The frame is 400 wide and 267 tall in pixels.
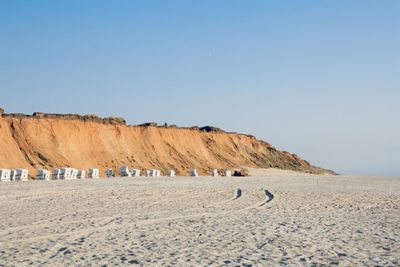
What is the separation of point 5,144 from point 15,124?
4365 mm

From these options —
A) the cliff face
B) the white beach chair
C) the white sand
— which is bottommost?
the white sand

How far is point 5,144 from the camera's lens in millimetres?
42750

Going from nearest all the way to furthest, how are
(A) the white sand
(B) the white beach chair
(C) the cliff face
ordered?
(A) the white sand → (B) the white beach chair → (C) the cliff face

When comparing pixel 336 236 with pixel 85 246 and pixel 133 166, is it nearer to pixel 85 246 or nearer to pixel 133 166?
pixel 85 246

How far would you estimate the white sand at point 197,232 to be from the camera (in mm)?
8500

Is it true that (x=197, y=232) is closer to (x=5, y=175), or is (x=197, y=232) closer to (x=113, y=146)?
(x=5, y=175)

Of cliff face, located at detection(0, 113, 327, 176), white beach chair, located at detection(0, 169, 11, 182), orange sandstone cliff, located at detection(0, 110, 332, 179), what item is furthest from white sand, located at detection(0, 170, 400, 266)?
cliff face, located at detection(0, 113, 327, 176)

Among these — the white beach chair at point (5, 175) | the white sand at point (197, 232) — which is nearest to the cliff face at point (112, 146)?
the white beach chair at point (5, 175)

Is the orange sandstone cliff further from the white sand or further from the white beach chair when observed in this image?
the white sand

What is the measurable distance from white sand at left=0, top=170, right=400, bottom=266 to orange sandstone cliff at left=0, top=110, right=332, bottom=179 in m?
26.6

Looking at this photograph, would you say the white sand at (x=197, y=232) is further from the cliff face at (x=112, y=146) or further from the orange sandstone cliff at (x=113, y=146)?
the cliff face at (x=112, y=146)

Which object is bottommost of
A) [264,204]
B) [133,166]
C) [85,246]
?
[85,246]

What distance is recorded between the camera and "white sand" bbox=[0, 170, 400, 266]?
27.9 ft

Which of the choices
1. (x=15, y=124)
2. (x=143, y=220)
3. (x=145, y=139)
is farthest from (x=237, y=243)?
(x=145, y=139)
